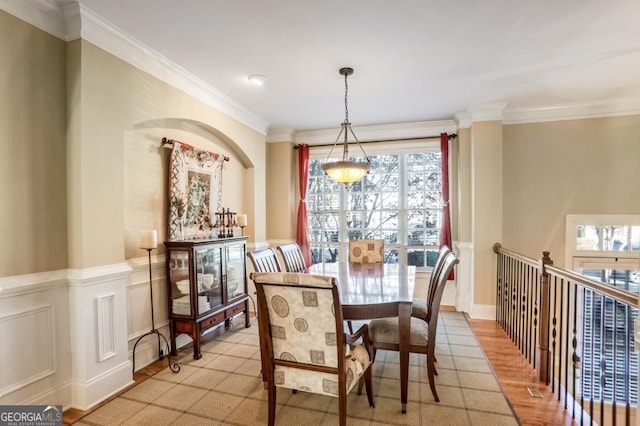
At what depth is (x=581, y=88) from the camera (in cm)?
356

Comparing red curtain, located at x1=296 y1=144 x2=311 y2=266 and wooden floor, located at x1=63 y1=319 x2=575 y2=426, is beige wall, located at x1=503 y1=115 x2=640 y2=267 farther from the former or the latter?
red curtain, located at x1=296 y1=144 x2=311 y2=266

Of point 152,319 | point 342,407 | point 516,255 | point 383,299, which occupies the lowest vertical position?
point 342,407

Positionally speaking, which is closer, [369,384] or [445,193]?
[369,384]

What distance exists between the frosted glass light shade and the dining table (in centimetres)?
93

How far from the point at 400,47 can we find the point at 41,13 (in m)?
2.56

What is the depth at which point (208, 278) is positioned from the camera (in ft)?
10.7

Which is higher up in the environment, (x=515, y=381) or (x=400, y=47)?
(x=400, y=47)

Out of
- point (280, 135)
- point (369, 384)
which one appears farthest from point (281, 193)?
point (369, 384)

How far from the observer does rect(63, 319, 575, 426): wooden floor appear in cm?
216

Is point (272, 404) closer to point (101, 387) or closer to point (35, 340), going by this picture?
point (101, 387)

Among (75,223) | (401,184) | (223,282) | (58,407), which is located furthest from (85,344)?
(401,184)

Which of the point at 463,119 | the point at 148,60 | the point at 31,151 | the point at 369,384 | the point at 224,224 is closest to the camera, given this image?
the point at 31,151

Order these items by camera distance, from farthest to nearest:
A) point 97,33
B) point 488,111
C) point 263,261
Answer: point 488,111 < point 263,261 < point 97,33

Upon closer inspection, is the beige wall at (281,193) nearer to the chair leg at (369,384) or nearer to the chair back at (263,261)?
the chair back at (263,261)
